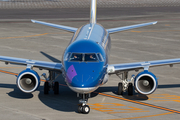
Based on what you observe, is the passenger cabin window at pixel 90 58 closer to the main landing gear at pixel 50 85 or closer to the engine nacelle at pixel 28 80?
the engine nacelle at pixel 28 80

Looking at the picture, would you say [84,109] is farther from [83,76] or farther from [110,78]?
[110,78]

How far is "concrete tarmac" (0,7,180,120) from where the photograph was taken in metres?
20.0

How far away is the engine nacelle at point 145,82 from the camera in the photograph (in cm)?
2095

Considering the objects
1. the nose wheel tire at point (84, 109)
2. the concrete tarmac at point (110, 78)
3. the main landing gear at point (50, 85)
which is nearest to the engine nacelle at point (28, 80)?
the concrete tarmac at point (110, 78)

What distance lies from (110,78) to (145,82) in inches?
295

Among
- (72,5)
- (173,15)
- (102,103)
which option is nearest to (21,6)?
(72,5)

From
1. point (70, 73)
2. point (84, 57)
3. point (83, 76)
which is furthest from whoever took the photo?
point (84, 57)

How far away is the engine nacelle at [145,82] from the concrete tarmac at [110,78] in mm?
1126

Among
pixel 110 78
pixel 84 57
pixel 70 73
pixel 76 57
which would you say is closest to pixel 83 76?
pixel 70 73

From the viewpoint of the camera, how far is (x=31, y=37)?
48.1 m

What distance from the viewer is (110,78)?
28.4m

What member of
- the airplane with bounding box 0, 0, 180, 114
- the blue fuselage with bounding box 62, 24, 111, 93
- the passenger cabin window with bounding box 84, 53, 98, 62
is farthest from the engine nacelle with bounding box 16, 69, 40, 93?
the passenger cabin window with bounding box 84, 53, 98, 62

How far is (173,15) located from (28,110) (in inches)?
2358

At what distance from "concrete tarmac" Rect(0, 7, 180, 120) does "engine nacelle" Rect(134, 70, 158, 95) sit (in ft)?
3.69
